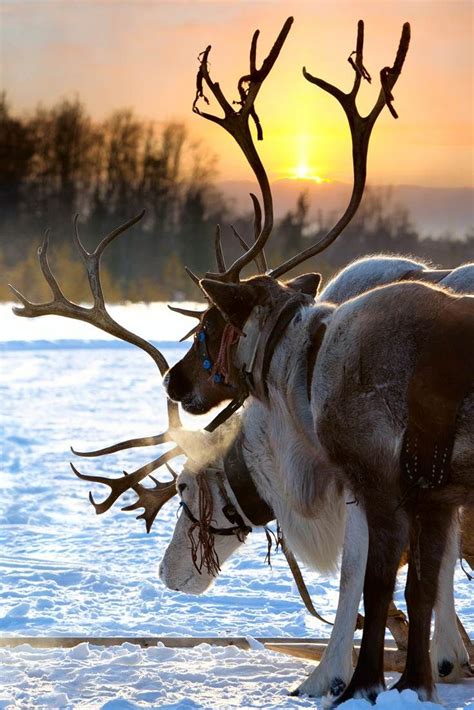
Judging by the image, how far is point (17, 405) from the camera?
1554cm

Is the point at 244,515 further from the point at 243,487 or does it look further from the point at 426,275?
the point at 426,275

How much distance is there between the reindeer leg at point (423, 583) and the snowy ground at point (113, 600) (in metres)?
0.24

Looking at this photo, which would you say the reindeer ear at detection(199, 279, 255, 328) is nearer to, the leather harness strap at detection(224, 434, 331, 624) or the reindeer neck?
the reindeer neck

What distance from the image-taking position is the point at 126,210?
88.1 feet

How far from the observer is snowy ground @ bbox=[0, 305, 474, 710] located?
457 centimetres

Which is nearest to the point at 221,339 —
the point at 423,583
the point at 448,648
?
the point at 423,583

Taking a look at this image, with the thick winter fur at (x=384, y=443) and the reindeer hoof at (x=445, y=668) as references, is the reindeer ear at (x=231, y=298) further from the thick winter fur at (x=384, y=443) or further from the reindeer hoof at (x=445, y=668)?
the reindeer hoof at (x=445, y=668)

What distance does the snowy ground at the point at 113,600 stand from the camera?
4.57 metres

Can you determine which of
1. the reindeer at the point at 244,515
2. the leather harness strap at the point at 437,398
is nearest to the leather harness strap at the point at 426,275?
the reindeer at the point at 244,515

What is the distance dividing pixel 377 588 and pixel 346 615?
0.97 ft

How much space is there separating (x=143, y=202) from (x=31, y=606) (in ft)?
68.7

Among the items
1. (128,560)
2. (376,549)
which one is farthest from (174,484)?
(128,560)

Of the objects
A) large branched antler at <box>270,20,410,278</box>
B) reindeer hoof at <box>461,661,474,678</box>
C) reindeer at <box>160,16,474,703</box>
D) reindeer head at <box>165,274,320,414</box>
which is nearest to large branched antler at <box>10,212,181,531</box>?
reindeer head at <box>165,274,320,414</box>

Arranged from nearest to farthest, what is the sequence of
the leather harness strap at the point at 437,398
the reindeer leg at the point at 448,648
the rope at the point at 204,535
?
the leather harness strap at the point at 437,398, the reindeer leg at the point at 448,648, the rope at the point at 204,535
